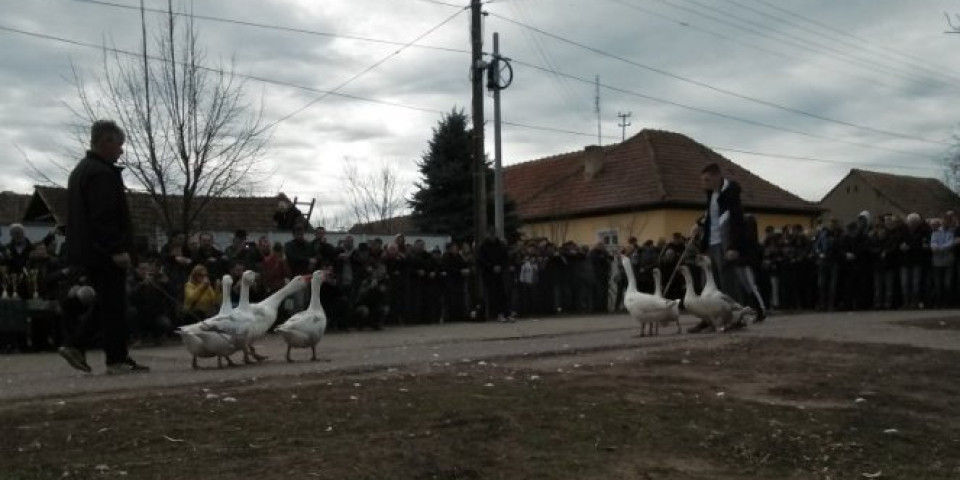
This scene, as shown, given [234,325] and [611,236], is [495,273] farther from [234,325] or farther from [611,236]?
[611,236]

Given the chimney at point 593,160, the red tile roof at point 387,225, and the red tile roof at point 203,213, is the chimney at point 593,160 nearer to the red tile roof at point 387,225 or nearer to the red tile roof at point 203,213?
the red tile roof at point 387,225

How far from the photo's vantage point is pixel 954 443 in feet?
21.3

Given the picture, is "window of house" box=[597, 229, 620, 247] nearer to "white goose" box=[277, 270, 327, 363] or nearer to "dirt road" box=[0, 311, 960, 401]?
"dirt road" box=[0, 311, 960, 401]

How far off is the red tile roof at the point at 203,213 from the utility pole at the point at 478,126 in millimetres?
7024

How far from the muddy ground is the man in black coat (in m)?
1.87

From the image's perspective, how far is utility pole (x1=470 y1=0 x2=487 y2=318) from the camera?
22875 millimetres

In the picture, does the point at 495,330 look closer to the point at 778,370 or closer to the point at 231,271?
the point at 231,271

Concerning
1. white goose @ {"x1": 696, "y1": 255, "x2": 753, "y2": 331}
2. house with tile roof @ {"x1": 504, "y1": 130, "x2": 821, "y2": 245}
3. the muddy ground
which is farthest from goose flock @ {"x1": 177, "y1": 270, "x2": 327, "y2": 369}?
house with tile roof @ {"x1": 504, "y1": 130, "x2": 821, "y2": 245}

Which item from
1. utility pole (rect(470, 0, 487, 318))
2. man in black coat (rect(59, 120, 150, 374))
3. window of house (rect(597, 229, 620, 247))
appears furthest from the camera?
window of house (rect(597, 229, 620, 247))

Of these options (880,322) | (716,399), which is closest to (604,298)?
(880,322)

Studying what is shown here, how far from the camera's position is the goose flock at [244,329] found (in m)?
9.54

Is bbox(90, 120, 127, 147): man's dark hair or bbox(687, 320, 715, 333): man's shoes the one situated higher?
bbox(90, 120, 127, 147): man's dark hair

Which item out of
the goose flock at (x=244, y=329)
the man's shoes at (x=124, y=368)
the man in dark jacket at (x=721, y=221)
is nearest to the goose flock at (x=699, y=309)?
the man in dark jacket at (x=721, y=221)

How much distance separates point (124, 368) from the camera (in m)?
9.08
